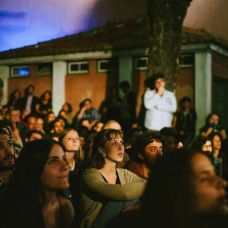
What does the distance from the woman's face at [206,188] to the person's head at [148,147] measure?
3.19 m

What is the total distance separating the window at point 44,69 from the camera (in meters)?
22.7

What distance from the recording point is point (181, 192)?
99.4 inches

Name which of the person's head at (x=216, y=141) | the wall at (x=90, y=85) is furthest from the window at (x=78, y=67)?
the person's head at (x=216, y=141)

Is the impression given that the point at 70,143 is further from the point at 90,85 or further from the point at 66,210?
the point at 90,85

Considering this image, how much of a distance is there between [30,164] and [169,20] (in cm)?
930

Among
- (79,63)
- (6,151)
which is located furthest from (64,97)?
(6,151)

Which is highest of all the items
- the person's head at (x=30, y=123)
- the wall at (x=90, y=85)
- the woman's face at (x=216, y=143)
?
the wall at (x=90, y=85)

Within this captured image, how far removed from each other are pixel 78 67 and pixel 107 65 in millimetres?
1567

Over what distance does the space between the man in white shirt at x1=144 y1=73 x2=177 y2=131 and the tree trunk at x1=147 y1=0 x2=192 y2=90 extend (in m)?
2.34

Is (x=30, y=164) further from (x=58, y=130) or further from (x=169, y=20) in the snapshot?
(x=169, y=20)

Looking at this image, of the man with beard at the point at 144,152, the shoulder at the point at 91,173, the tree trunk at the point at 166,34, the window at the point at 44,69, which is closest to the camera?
the shoulder at the point at 91,173

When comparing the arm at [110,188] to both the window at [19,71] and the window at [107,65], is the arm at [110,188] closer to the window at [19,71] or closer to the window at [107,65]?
the window at [107,65]

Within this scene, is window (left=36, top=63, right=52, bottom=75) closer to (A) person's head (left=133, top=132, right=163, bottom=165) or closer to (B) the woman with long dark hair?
(A) person's head (left=133, top=132, right=163, bottom=165)

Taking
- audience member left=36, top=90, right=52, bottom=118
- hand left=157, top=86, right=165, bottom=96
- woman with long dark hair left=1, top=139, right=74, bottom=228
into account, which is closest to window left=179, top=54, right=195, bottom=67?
audience member left=36, top=90, right=52, bottom=118
